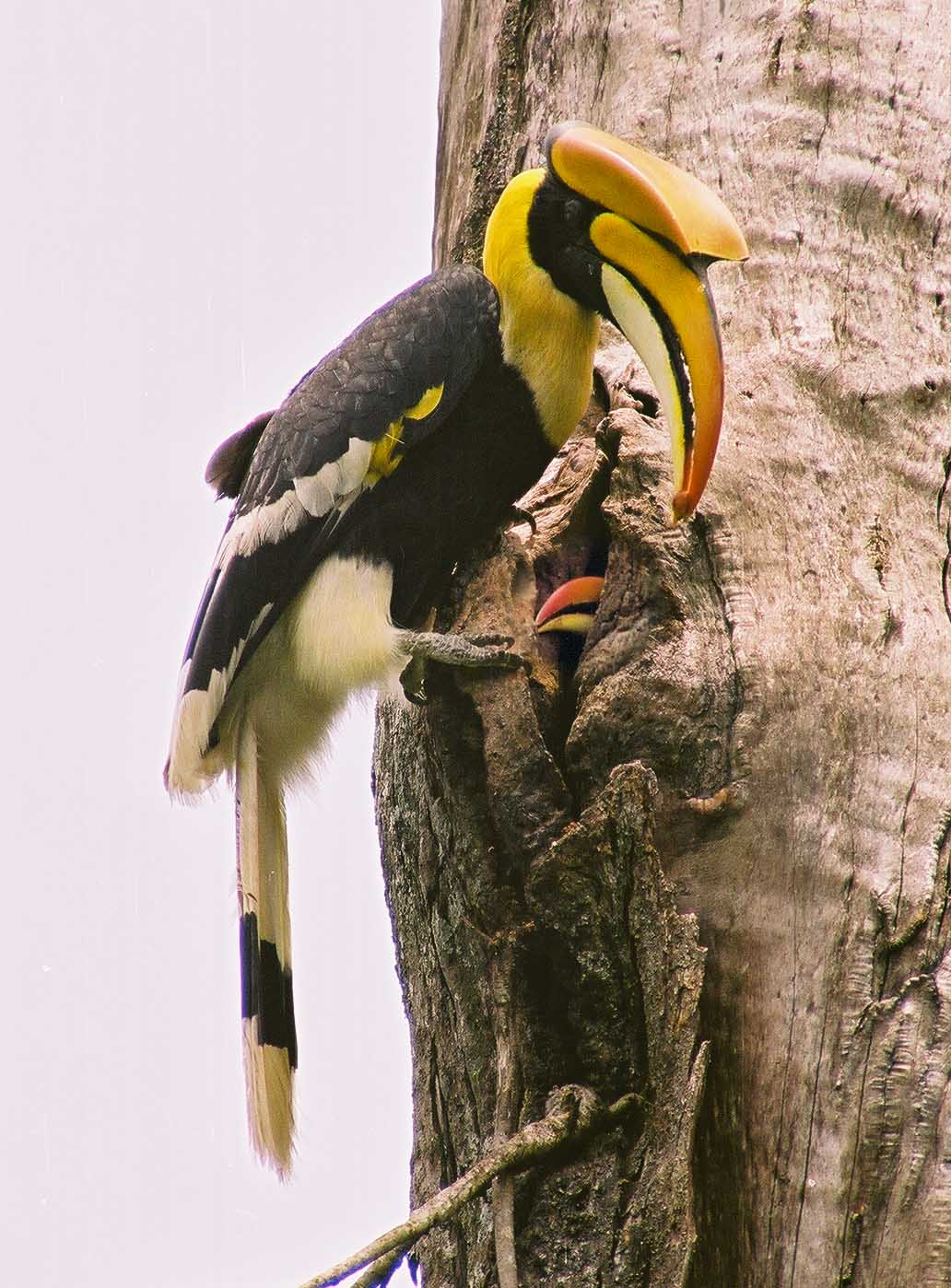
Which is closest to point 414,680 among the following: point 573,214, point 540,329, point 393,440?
point 393,440

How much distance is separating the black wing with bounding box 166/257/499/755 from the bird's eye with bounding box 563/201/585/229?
0.16 meters

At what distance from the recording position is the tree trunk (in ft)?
4.49

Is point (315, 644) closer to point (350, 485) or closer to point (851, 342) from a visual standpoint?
point (350, 485)

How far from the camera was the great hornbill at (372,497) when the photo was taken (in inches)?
74.4

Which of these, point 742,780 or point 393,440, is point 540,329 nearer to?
point 393,440

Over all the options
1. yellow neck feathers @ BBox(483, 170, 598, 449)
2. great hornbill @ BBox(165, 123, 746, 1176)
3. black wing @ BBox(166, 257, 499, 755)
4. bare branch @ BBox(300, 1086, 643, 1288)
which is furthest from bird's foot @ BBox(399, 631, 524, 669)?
bare branch @ BBox(300, 1086, 643, 1288)

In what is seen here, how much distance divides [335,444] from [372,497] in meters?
0.10

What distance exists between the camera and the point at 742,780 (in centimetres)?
149

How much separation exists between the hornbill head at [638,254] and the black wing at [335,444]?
0.34 feet

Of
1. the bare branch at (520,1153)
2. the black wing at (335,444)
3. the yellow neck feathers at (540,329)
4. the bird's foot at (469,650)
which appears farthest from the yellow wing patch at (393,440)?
the bare branch at (520,1153)

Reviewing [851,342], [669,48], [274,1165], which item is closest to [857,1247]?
[274,1165]

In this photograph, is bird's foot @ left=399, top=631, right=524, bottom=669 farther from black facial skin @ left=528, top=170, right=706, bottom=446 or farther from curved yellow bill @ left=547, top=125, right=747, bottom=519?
black facial skin @ left=528, top=170, right=706, bottom=446

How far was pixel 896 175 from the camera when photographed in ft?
6.09

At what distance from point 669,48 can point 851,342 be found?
0.58 m
